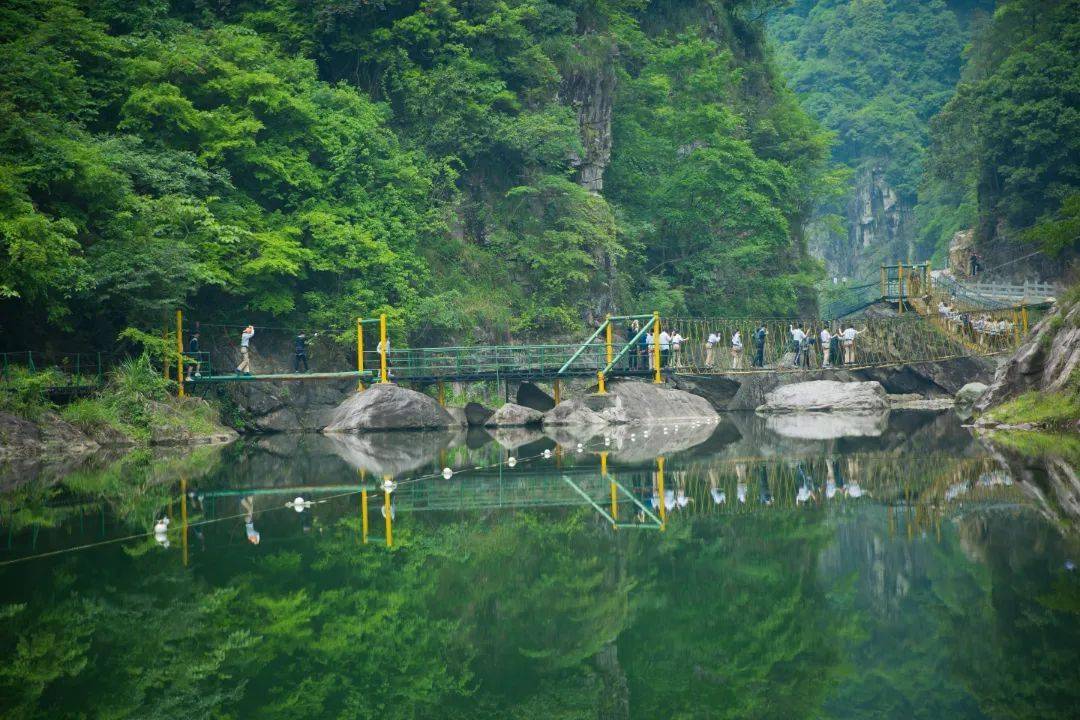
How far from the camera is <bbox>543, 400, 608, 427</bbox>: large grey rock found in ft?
100

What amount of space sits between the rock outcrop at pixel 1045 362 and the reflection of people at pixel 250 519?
14.5 m

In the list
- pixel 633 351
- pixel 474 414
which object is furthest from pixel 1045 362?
pixel 474 414

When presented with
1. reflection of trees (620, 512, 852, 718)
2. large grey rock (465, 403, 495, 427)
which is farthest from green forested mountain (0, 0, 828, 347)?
reflection of trees (620, 512, 852, 718)

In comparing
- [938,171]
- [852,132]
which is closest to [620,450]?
[938,171]

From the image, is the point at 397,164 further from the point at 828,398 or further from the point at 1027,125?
the point at 1027,125

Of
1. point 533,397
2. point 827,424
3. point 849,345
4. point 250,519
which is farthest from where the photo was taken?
point 849,345

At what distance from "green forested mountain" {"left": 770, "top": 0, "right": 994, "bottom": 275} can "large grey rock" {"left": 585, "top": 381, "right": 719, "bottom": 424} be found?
62359 mm

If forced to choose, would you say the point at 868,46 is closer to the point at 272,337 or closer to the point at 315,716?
the point at 272,337

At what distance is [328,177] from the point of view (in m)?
35.5

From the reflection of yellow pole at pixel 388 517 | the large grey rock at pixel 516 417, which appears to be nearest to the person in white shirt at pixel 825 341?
the large grey rock at pixel 516 417

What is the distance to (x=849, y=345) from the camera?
3950cm

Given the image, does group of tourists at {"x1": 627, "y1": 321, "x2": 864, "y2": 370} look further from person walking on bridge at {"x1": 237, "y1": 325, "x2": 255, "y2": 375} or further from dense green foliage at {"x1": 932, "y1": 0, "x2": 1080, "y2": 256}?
dense green foliage at {"x1": 932, "y1": 0, "x2": 1080, "y2": 256}

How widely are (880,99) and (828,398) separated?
64.6 metres

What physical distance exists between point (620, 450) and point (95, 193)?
46.5ft
